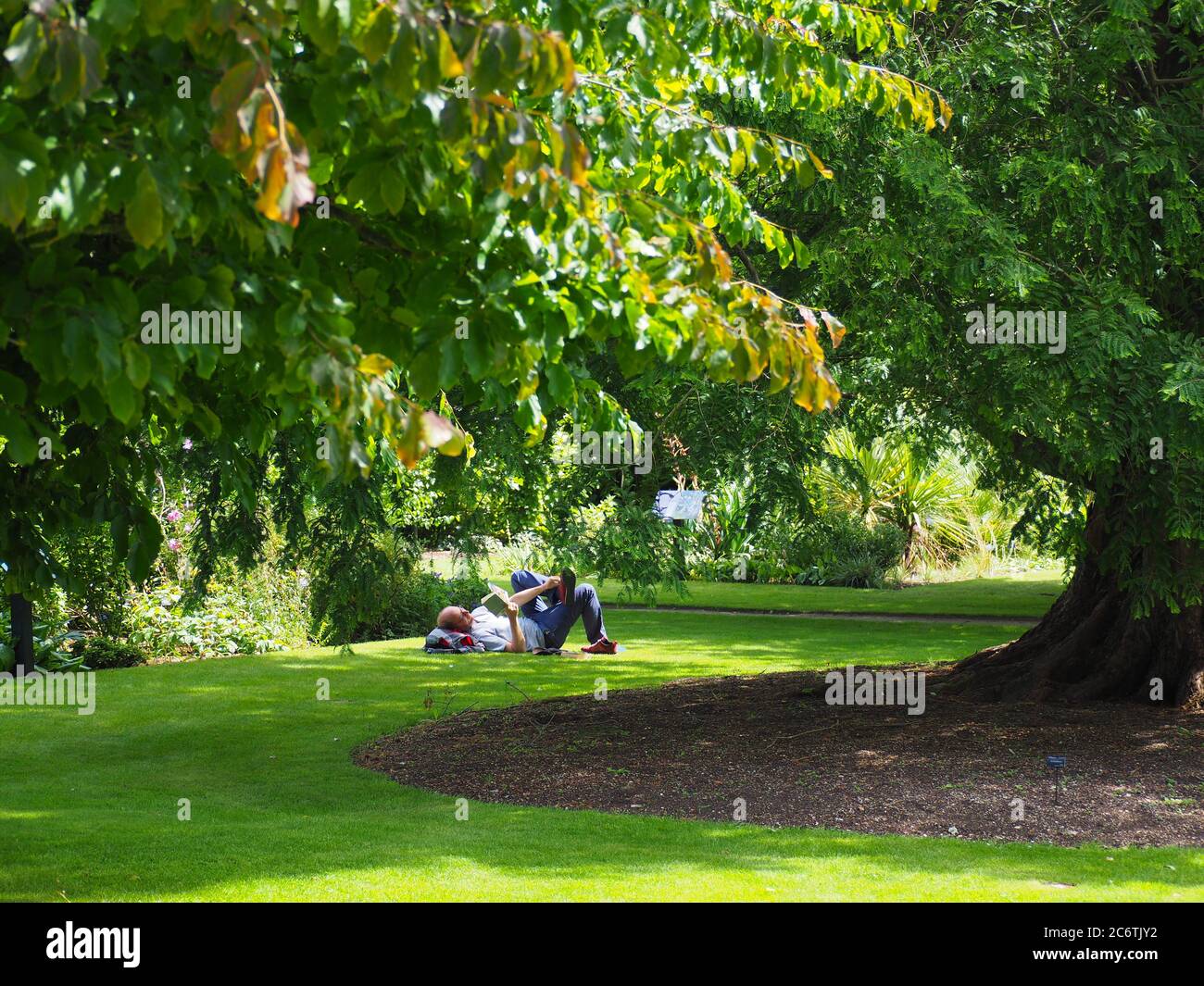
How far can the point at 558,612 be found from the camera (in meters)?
16.2

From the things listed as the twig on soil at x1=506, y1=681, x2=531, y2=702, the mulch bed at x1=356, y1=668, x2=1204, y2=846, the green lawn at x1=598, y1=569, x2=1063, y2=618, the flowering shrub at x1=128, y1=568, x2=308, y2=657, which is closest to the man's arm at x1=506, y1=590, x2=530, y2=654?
the twig on soil at x1=506, y1=681, x2=531, y2=702

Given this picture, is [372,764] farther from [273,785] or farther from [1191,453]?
[1191,453]

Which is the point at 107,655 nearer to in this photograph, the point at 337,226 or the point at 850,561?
the point at 337,226

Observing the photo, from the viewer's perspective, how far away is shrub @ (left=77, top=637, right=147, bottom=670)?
15.1 meters

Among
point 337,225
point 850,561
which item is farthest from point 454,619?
point 337,225

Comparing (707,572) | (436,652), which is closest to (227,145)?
(436,652)

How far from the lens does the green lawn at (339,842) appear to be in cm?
640

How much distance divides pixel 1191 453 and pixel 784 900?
3919 millimetres

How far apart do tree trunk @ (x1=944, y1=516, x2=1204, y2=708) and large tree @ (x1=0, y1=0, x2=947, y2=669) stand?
743 centimetres

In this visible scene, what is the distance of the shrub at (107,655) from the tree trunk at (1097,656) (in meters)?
9.21

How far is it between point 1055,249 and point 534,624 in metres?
9.12

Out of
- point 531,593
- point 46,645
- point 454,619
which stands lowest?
point 46,645

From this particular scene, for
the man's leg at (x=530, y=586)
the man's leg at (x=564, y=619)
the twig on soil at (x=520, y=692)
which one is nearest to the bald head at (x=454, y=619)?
the man's leg at (x=530, y=586)

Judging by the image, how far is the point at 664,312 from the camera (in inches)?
144
